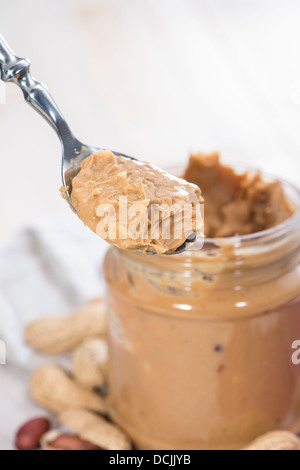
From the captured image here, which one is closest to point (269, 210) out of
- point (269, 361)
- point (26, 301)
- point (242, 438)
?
point (269, 361)

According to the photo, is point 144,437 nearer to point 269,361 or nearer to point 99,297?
point 269,361

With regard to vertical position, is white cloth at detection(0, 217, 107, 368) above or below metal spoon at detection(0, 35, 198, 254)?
below

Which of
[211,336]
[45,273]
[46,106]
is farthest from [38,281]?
[46,106]

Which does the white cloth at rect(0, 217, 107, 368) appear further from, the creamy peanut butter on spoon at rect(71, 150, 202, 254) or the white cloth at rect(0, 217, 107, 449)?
the creamy peanut butter on spoon at rect(71, 150, 202, 254)

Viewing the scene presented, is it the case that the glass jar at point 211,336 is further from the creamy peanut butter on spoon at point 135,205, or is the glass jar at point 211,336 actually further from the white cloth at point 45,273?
the white cloth at point 45,273

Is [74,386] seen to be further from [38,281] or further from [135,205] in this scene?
[135,205]

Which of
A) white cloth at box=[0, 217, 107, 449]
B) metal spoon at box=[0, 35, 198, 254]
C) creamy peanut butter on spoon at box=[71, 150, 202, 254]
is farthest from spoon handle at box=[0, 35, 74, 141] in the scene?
white cloth at box=[0, 217, 107, 449]
